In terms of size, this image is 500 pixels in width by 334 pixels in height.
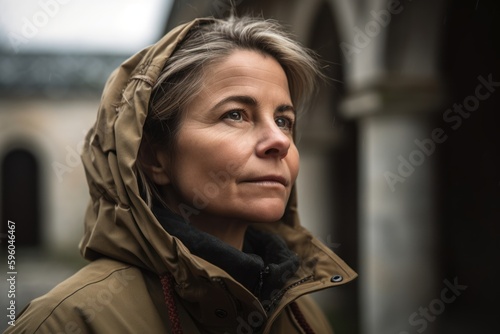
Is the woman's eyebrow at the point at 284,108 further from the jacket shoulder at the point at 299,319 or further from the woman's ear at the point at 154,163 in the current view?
the jacket shoulder at the point at 299,319

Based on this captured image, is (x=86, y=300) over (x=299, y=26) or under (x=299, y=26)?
under

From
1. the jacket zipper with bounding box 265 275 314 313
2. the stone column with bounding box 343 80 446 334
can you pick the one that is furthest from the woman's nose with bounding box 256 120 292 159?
the stone column with bounding box 343 80 446 334

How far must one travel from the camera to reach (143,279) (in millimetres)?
1643

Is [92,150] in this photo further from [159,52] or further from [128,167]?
[159,52]

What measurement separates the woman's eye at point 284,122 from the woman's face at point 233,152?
35mm

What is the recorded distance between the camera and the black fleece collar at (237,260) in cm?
162

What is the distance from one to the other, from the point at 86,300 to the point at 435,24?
4.07m

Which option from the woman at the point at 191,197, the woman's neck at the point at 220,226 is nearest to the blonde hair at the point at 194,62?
the woman at the point at 191,197

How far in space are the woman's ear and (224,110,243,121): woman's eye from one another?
0.20 m

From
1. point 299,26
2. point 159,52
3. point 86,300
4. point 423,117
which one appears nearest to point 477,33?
point 423,117

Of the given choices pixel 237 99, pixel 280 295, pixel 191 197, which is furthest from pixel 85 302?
pixel 237 99

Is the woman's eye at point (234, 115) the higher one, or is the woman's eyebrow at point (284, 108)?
the woman's eyebrow at point (284, 108)

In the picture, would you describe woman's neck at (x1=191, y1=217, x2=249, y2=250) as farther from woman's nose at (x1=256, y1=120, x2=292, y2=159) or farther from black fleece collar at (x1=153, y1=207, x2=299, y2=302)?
woman's nose at (x1=256, y1=120, x2=292, y2=159)

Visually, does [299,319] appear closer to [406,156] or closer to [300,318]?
[300,318]
